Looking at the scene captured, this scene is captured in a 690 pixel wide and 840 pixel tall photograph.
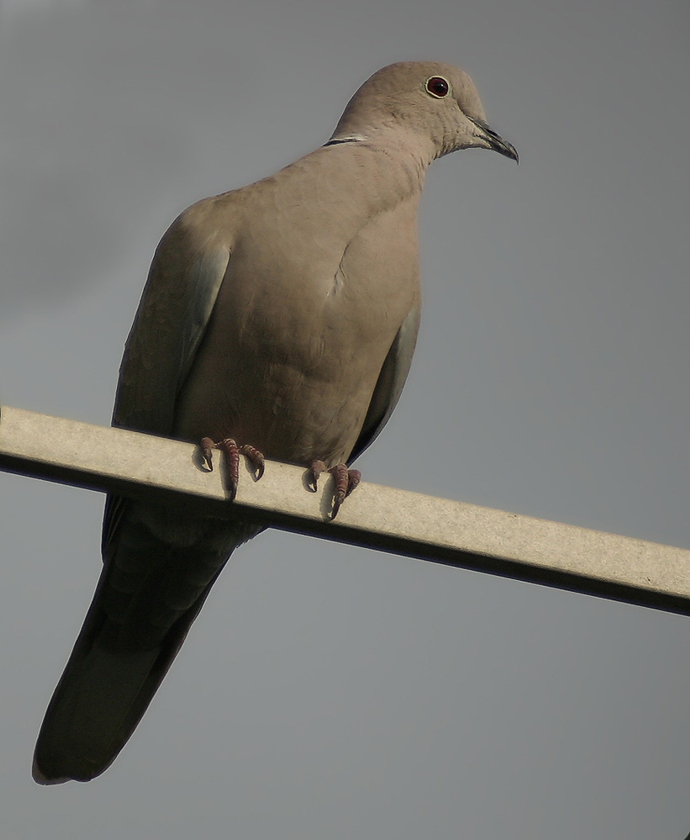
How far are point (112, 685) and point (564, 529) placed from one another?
78.6 inches

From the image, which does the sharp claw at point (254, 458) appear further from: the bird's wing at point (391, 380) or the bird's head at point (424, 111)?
the bird's head at point (424, 111)

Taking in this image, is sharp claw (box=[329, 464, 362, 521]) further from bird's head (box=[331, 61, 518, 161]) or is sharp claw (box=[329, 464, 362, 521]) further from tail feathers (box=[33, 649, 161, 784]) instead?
bird's head (box=[331, 61, 518, 161])

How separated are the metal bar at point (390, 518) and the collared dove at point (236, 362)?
1.30m

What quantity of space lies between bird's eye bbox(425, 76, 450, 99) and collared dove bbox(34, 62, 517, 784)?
57cm

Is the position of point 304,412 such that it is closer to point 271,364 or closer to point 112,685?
point 271,364

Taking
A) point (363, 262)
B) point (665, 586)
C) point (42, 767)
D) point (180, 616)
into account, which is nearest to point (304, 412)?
point (363, 262)

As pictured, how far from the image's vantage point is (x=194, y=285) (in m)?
3.85

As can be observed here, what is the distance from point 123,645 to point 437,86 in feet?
8.20

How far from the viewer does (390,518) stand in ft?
8.14

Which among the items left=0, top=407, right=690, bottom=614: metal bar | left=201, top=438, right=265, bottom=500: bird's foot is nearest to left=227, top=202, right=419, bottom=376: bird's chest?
left=201, top=438, right=265, bottom=500: bird's foot

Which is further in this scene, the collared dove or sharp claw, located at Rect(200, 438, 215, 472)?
the collared dove

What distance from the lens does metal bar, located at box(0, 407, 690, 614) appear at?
2.39 meters

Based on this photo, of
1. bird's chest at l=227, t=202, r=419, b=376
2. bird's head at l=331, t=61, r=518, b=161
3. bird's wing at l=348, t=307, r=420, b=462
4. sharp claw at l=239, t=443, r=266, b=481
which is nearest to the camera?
sharp claw at l=239, t=443, r=266, b=481

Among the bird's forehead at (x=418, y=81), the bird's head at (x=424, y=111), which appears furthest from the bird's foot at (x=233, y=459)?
the bird's forehead at (x=418, y=81)
